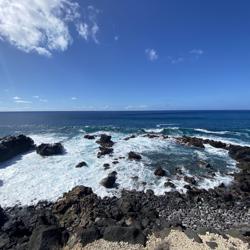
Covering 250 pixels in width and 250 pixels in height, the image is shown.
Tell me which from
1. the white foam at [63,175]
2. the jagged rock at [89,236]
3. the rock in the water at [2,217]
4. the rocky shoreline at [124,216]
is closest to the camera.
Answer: the jagged rock at [89,236]

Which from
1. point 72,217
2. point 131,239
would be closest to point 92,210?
point 72,217

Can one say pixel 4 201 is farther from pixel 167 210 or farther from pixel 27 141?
pixel 27 141

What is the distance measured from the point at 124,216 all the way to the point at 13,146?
23.4m

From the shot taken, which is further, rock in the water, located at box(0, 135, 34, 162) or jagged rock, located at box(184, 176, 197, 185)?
rock in the water, located at box(0, 135, 34, 162)

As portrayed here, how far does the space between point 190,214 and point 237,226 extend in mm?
3088

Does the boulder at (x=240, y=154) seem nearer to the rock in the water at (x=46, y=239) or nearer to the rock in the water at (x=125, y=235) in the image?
the rock in the water at (x=125, y=235)

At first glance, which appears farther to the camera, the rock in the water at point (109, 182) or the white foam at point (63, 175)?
the rock in the water at point (109, 182)

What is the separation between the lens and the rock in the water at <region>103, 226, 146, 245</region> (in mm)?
11255

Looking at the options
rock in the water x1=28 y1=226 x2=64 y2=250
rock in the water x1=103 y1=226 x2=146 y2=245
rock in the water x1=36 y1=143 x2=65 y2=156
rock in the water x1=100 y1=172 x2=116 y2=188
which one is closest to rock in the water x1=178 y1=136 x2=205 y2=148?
rock in the water x1=100 y1=172 x2=116 y2=188

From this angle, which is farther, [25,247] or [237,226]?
[237,226]

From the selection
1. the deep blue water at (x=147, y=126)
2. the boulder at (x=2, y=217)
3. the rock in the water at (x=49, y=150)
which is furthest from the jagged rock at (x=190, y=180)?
the deep blue water at (x=147, y=126)

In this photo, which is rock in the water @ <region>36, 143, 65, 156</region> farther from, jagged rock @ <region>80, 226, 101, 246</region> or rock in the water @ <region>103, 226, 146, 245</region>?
rock in the water @ <region>103, 226, 146, 245</region>

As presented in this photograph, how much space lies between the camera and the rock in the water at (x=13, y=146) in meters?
29.4

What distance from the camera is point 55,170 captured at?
25031 millimetres
